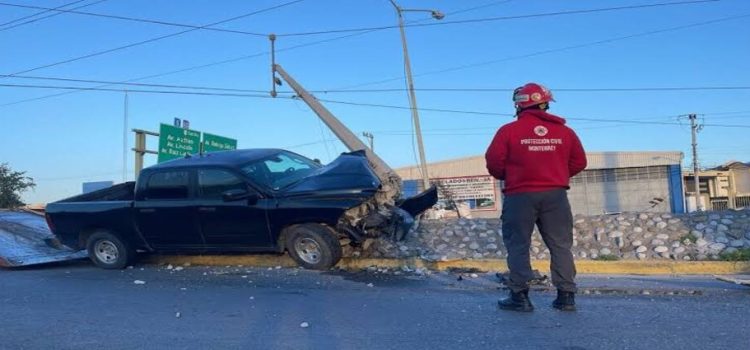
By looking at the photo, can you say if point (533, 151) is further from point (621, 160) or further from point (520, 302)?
point (621, 160)

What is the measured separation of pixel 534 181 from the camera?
510 cm

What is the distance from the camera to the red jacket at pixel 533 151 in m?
5.09

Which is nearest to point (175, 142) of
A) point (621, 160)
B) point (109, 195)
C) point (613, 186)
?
point (109, 195)

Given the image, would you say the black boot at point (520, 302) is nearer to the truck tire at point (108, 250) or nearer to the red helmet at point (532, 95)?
the red helmet at point (532, 95)

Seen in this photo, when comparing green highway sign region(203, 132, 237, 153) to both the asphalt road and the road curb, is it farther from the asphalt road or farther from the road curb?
the asphalt road

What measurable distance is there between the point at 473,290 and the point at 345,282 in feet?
5.02

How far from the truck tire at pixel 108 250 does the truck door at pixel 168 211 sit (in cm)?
43

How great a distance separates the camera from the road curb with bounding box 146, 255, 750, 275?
746 centimetres

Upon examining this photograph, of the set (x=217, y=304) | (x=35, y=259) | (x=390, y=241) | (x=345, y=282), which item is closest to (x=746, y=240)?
(x=390, y=241)

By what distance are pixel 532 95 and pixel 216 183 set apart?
15.9 ft

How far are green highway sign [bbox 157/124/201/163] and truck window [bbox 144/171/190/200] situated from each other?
11919 millimetres

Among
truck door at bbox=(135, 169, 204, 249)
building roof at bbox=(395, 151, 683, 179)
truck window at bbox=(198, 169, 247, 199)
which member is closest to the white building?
building roof at bbox=(395, 151, 683, 179)

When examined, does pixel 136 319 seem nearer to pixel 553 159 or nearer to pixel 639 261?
pixel 553 159

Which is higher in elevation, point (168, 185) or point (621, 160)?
point (621, 160)
